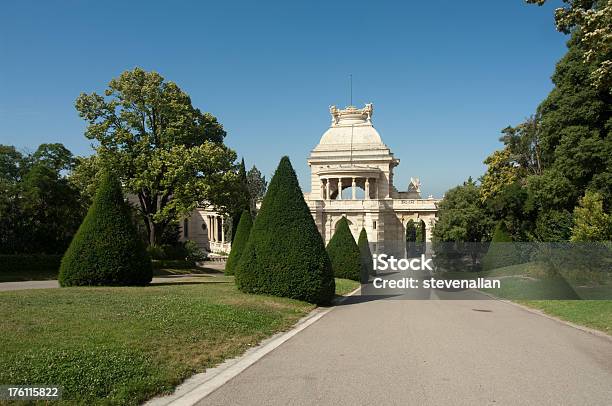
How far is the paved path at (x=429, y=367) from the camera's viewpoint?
273 inches

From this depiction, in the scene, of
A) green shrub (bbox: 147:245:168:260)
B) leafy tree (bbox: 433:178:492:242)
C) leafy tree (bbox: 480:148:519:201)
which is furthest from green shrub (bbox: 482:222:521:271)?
green shrub (bbox: 147:245:168:260)

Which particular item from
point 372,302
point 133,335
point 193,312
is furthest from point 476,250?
point 133,335

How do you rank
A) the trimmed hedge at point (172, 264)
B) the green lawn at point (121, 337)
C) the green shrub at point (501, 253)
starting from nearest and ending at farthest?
the green lawn at point (121, 337)
the green shrub at point (501, 253)
the trimmed hedge at point (172, 264)

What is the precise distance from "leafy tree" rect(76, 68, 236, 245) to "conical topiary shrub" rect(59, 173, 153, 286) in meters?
15.9

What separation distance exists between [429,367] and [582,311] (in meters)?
10.2

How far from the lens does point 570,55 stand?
25.8 m

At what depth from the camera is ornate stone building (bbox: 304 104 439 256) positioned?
7038cm

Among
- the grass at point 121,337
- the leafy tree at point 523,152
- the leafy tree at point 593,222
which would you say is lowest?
the grass at point 121,337

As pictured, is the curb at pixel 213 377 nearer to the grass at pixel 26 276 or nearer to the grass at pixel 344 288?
the grass at pixel 344 288

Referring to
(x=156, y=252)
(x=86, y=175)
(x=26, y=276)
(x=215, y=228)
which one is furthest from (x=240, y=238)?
(x=215, y=228)

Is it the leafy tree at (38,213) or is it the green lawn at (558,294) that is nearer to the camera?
the green lawn at (558,294)

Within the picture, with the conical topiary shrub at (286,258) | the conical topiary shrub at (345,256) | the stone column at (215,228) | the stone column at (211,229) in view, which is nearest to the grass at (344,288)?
the conical topiary shrub at (345,256)

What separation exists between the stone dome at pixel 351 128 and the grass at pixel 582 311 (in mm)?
62842

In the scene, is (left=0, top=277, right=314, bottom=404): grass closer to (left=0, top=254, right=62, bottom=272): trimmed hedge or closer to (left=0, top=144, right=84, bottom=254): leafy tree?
(left=0, top=254, right=62, bottom=272): trimmed hedge
